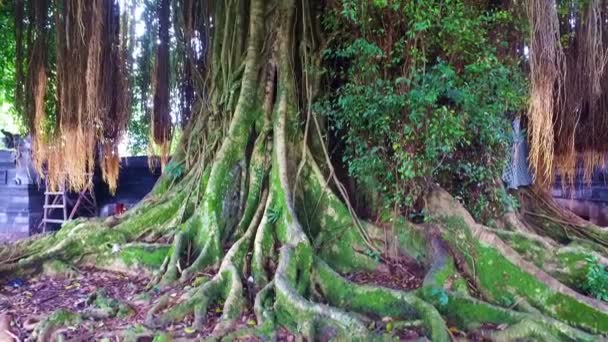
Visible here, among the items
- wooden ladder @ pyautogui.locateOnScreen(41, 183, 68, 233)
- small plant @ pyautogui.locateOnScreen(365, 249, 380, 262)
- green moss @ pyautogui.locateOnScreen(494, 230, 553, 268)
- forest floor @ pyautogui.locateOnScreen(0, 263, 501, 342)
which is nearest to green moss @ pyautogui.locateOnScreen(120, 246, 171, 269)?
forest floor @ pyautogui.locateOnScreen(0, 263, 501, 342)

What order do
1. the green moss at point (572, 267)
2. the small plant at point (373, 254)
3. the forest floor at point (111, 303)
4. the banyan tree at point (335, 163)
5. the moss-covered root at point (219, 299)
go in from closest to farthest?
1. the forest floor at point (111, 303)
2. the moss-covered root at point (219, 299)
3. the banyan tree at point (335, 163)
4. the green moss at point (572, 267)
5. the small plant at point (373, 254)

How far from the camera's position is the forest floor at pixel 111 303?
2.78 meters

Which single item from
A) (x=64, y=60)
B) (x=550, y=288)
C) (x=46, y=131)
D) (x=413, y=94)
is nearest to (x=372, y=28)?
(x=413, y=94)

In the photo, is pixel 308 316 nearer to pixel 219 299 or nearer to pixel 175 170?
pixel 219 299

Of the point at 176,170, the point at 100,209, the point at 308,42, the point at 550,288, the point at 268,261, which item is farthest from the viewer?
the point at 100,209

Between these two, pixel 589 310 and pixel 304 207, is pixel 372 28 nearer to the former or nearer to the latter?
pixel 304 207

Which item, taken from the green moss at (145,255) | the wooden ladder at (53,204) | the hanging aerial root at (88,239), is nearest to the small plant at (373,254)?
the green moss at (145,255)

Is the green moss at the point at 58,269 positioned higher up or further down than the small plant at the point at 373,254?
further down

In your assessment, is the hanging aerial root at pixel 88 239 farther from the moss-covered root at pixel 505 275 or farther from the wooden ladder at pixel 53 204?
the wooden ladder at pixel 53 204

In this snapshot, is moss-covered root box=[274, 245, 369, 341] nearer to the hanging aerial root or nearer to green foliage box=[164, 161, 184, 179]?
the hanging aerial root

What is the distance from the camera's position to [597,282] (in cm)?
316

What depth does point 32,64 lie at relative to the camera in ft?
16.9

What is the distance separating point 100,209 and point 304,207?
718 cm

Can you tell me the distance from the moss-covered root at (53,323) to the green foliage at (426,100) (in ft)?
7.66
